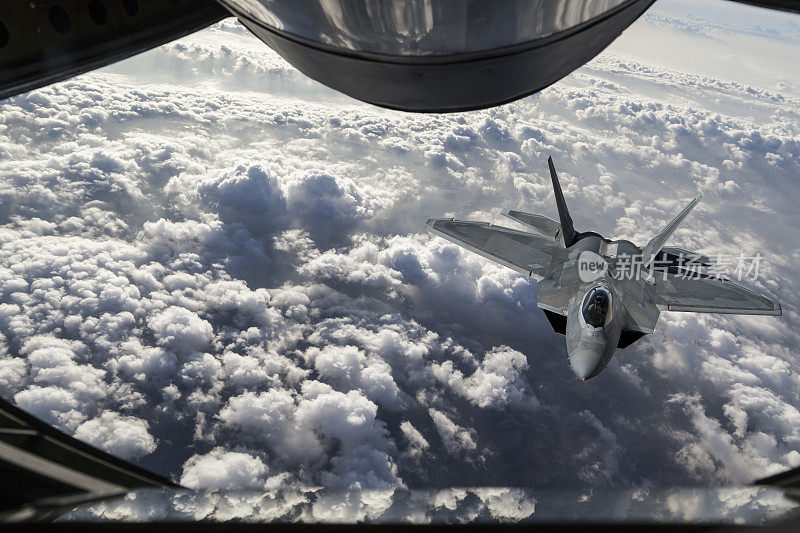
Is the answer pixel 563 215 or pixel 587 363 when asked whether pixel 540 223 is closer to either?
pixel 563 215

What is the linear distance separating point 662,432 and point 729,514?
69348 millimetres

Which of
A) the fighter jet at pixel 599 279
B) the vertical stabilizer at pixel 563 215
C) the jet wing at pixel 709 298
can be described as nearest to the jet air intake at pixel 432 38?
the fighter jet at pixel 599 279

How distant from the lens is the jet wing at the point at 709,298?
11.2 m

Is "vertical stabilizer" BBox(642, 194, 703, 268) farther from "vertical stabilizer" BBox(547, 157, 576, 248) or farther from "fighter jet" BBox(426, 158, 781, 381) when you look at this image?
"vertical stabilizer" BBox(547, 157, 576, 248)

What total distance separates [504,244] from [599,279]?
129 inches

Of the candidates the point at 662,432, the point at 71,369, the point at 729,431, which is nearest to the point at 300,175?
the point at 71,369

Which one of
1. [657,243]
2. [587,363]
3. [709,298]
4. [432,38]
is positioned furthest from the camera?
[709,298]

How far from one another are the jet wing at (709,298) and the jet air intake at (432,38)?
39.9 ft

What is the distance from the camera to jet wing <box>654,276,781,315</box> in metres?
11.2

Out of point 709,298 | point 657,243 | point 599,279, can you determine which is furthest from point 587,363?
point 709,298

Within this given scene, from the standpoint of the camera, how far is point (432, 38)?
1.33 m

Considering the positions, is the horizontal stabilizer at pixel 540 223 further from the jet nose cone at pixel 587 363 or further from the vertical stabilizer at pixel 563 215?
the jet nose cone at pixel 587 363

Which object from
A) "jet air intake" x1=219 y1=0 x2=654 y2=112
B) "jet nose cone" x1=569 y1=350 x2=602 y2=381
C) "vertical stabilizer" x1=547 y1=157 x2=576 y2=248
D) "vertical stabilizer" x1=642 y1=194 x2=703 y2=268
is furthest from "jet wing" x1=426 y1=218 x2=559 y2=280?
"jet air intake" x1=219 y1=0 x2=654 y2=112

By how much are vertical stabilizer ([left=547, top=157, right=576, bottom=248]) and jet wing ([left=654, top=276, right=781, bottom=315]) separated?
3.08 meters
